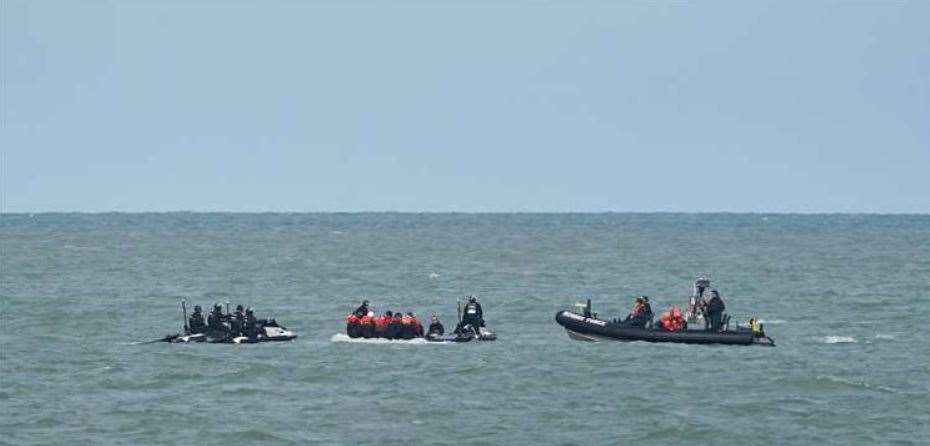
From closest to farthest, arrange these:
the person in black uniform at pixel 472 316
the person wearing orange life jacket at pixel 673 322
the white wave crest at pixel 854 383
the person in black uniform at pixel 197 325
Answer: the white wave crest at pixel 854 383, the person wearing orange life jacket at pixel 673 322, the person in black uniform at pixel 197 325, the person in black uniform at pixel 472 316

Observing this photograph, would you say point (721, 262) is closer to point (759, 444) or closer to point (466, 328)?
point (466, 328)

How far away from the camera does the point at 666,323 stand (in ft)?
183

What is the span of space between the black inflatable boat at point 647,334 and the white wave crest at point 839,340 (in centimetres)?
408

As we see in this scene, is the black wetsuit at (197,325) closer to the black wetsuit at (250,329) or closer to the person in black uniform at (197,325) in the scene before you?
the person in black uniform at (197,325)

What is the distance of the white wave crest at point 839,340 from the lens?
58.6m

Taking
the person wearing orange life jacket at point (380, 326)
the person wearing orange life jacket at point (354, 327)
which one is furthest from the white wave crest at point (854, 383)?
the person wearing orange life jacket at point (354, 327)

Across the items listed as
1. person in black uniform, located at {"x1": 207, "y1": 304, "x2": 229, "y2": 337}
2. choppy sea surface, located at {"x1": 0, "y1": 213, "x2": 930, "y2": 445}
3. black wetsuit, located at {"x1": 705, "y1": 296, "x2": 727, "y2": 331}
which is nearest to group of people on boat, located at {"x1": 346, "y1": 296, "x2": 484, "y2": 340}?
choppy sea surface, located at {"x1": 0, "y1": 213, "x2": 930, "y2": 445}

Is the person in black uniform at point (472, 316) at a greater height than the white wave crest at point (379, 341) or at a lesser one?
greater

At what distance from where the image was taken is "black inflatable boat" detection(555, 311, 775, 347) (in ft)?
180

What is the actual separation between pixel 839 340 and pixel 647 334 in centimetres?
762

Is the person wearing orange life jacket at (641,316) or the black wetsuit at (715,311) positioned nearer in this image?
the black wetsuit at (715,311)

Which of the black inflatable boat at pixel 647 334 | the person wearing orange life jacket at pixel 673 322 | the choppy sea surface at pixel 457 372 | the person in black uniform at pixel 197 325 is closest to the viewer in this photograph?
the choppy sea surface at pixel 457 372

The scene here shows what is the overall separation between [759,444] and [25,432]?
15.9 metres

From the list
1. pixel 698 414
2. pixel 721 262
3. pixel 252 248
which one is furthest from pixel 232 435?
pixel 252 248
